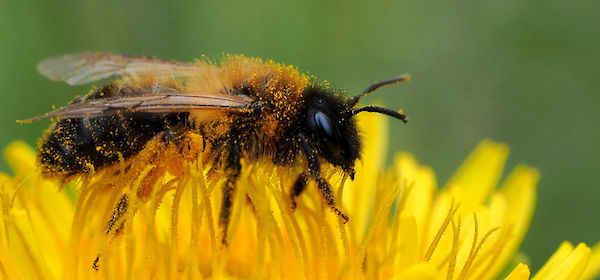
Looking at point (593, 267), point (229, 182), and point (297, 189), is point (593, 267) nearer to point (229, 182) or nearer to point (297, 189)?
point (297, 189)

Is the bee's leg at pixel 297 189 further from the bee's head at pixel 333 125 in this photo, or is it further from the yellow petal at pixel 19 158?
the yellow petal at pixel 19 158

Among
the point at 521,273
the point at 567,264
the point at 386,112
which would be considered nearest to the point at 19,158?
the point at 386,112

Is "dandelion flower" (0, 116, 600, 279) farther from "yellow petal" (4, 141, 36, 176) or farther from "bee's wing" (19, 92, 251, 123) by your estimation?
"bee's wing" (19, 92, 251, 123)

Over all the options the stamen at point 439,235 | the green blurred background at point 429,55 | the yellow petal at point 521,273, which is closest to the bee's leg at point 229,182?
the stamen at point 439,235

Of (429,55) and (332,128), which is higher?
(429,55)

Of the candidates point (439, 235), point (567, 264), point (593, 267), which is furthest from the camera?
point (593, 267)

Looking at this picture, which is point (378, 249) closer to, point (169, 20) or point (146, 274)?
point (146, 274)

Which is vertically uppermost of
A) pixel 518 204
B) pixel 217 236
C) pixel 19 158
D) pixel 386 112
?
pixel 19 158
